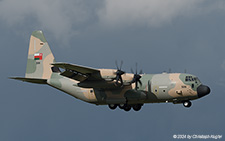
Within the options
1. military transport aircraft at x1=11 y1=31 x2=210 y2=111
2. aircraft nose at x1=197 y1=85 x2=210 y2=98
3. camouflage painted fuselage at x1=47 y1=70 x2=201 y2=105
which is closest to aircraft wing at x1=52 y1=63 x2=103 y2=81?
military transport aircraft at x1=11 y1=31 x2=210 y2=111

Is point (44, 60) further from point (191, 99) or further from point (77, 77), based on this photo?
point (191, 99)

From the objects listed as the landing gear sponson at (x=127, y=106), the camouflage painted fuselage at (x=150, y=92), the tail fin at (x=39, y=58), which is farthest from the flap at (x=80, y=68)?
the tail fin at (x=39, y=58)

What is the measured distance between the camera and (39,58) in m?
37.5

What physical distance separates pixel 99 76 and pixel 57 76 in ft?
21.5

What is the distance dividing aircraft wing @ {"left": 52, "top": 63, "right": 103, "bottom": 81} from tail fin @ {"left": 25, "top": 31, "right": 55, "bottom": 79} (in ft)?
18.3

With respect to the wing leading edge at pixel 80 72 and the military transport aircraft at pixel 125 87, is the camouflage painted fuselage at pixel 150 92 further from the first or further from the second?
the wing leading edge at pixel 80 72

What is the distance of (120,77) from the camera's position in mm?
31578

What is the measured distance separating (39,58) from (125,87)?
30.9ft

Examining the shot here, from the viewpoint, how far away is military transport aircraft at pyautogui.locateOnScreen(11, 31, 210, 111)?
31.1 metres

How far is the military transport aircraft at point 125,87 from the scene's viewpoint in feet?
102

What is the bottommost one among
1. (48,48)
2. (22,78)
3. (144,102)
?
(144,102)

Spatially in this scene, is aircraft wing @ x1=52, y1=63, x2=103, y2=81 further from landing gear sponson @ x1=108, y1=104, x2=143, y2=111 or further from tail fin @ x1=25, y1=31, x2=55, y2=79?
tail fin @ x1=25, y1=31, x2=55, y2=79

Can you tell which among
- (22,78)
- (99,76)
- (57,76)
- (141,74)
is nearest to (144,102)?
(141,74)

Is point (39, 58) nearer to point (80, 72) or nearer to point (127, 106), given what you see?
point (80, 72)
